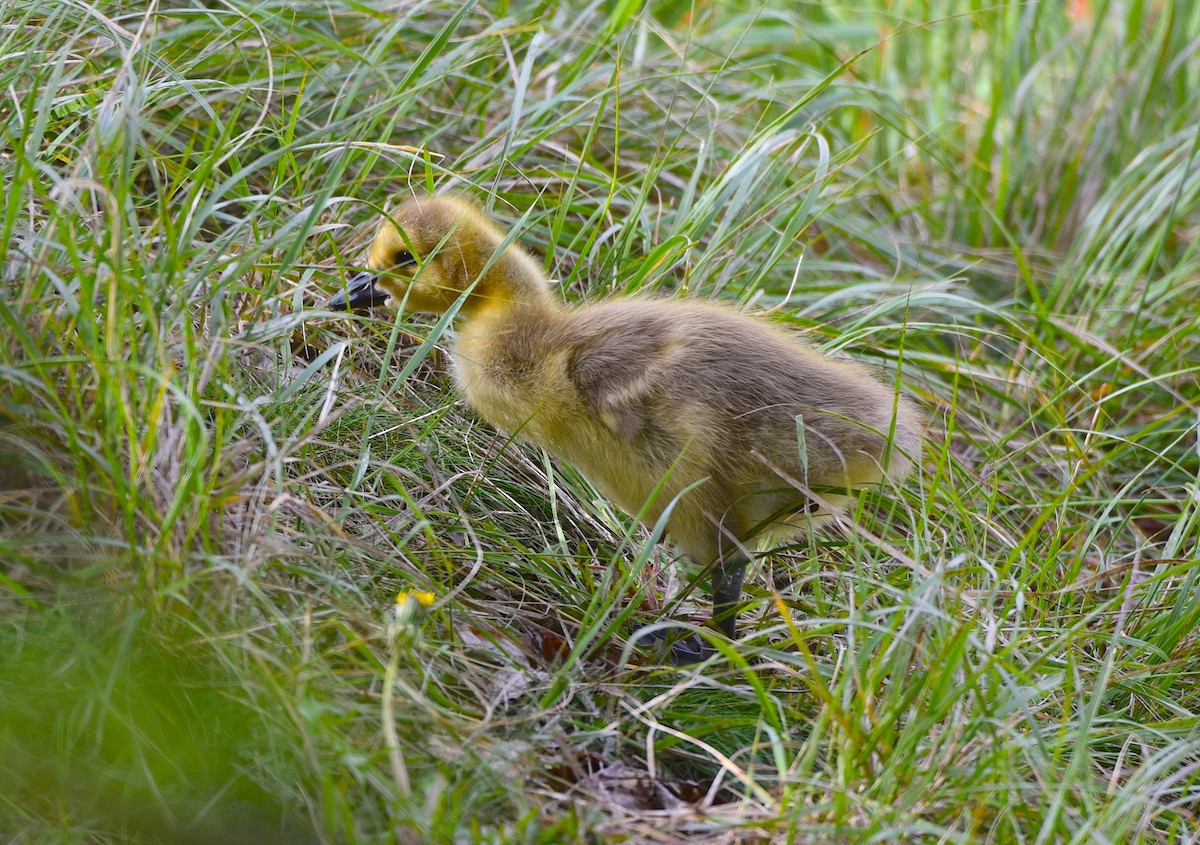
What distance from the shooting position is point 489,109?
3355mm

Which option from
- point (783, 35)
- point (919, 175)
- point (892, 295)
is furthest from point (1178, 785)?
point (783, 35)

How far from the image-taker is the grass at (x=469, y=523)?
1723 mm

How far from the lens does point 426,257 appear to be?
8.05ft

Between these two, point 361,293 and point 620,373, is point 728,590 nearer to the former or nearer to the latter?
point 620,373

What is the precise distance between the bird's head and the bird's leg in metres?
0.72

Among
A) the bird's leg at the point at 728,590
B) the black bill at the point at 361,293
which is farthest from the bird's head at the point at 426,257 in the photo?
the bird's leg at the point at 728,590

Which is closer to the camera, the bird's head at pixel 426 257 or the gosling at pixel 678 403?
the gosling at pixel 678 403

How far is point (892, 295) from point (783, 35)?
166 centimetres

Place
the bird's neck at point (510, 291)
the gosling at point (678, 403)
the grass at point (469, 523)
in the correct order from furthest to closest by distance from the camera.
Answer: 1. the bird's neck at point (510, 291)
2. the gosling at point (678, 403)
3. the grass at point (469, 523)

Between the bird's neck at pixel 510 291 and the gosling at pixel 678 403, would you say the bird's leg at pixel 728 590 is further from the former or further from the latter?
the bird's neck at pixel 510 291

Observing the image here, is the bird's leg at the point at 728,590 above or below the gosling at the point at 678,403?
below

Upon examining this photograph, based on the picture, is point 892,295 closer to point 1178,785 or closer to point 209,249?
point 1178,785

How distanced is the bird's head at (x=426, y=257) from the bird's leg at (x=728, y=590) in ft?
2.38

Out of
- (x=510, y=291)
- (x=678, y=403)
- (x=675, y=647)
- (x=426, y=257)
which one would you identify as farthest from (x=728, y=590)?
(x=426, y=257)
